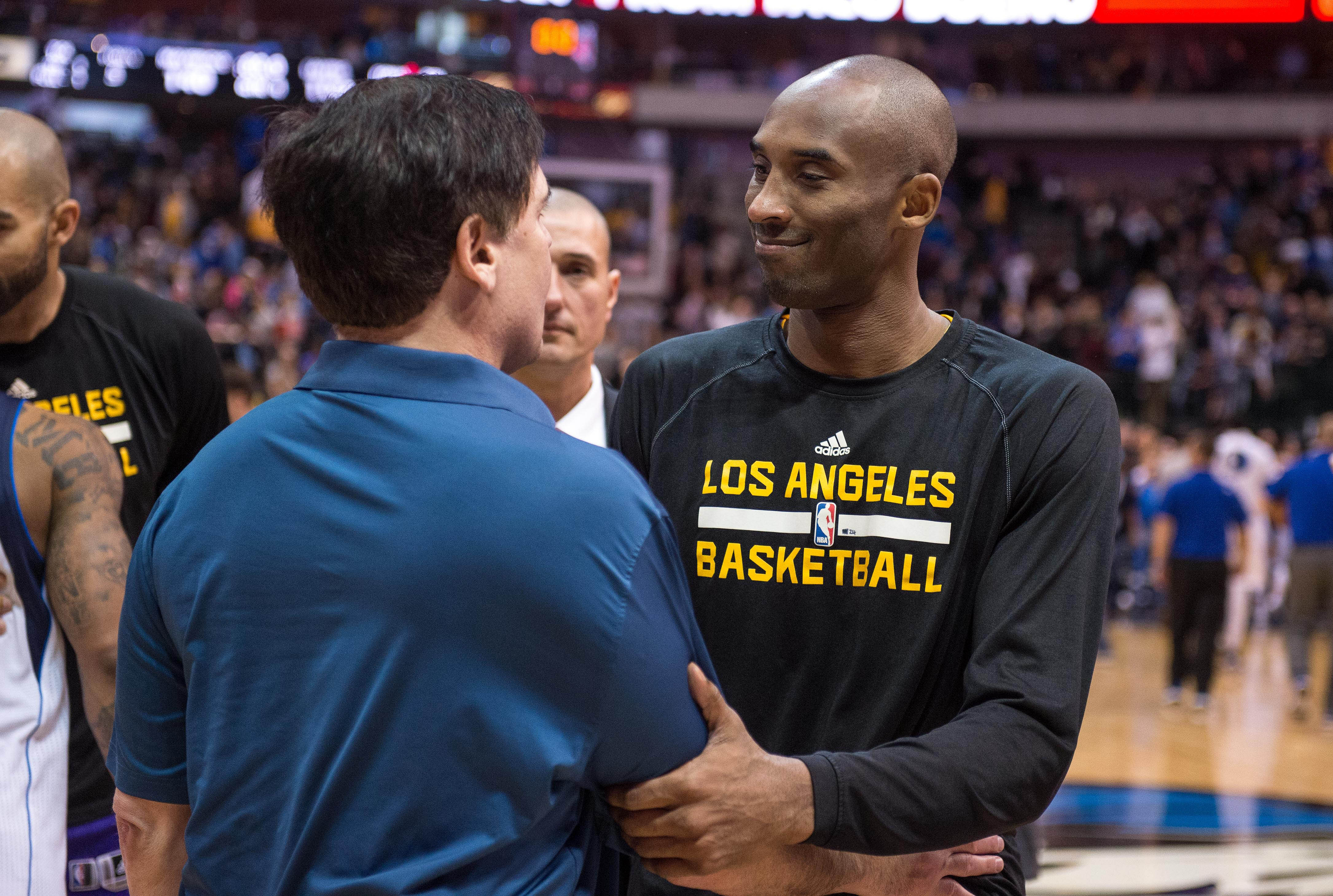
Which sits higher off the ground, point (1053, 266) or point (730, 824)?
point (1053, 266)

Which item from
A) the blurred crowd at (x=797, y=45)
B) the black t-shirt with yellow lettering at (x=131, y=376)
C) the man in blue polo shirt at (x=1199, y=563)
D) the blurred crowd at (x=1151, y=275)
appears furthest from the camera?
the blurred crowd at (x=797, y=45)

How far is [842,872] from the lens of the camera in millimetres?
1510

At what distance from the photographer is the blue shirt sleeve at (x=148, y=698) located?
1356 mm

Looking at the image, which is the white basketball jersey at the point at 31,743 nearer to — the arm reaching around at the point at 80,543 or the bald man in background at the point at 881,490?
the arm reaching around at the point at 80,543

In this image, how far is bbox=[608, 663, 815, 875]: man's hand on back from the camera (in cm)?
130

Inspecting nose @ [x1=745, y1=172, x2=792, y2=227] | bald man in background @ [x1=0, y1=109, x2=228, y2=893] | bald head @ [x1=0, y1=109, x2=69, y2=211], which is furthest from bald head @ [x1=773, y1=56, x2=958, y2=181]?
bald head @ [x1=0, y1=109, x2=69, y2=211]

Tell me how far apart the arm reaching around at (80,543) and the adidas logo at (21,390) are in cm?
58

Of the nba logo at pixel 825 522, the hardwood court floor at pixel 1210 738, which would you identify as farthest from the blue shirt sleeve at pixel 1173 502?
the nba logo at pixel 825 522

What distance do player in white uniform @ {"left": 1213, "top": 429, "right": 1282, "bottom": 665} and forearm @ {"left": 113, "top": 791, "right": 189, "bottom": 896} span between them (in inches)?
419

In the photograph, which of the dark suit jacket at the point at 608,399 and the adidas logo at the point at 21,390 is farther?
the dark suit jacket at the point at 608,399

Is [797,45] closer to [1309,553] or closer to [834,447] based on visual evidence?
[1309,553]

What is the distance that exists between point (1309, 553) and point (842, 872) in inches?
334

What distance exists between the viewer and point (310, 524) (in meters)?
1.22

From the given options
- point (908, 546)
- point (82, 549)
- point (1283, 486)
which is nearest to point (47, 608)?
point (82, 549)
